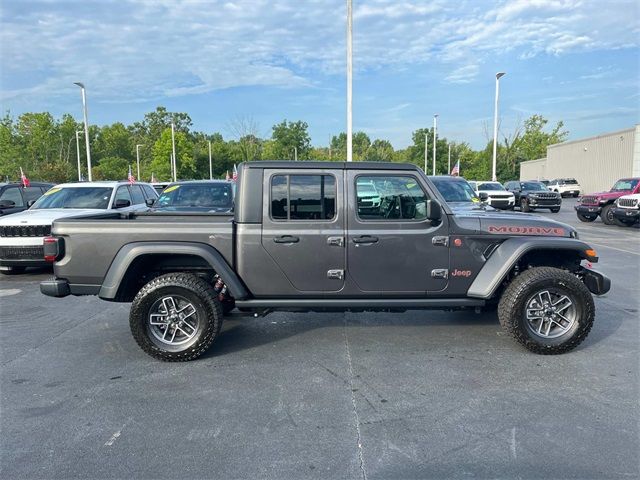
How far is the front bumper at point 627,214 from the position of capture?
651 inches

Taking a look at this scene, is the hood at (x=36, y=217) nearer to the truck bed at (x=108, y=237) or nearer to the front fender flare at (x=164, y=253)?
the truck bed at (x=108, y=237)

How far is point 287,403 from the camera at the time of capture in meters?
3.71

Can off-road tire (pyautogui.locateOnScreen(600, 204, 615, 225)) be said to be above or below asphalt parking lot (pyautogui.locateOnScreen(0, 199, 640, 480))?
above

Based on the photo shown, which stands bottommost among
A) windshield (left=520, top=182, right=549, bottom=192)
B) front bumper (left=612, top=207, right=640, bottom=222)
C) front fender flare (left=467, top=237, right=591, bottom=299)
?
front bumper (left=612, top=207, right=640, bottom=222)

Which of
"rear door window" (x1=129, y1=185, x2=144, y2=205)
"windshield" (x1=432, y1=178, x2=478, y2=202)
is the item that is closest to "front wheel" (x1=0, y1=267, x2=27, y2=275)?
"rear door window" (x1=129, y1=185, x2=144, y2=205)

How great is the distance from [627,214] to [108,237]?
18.1 metres

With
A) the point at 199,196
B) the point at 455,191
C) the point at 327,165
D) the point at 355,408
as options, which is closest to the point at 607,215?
the point at 455,191

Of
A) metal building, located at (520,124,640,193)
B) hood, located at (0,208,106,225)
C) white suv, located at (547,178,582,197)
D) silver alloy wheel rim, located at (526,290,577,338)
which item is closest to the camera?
silver alloy wheel rim, located at (526,290,577,338)

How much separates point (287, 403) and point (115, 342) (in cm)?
253

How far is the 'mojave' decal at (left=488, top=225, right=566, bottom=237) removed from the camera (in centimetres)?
470

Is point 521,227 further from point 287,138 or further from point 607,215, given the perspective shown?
point 287,138

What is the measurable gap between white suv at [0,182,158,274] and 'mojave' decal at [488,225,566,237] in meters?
6.89

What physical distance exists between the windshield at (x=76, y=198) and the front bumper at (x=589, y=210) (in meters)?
18.2

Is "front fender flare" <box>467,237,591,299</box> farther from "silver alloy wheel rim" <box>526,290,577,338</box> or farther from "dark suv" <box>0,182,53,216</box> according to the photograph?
"dark suv" <box>0,182,53,216</box>
